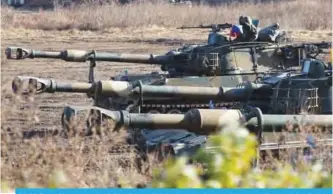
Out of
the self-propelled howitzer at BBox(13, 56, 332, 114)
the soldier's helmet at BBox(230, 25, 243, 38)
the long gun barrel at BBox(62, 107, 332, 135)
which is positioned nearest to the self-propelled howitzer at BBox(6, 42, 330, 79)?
the soldier's helmet at BBox(230, 25, 243, 38)

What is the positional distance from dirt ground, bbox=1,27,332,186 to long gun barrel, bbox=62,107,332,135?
4.19 meters

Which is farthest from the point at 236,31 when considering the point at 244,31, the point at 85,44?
the point at 85,44

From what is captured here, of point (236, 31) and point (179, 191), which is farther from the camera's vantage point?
point (236, 31)

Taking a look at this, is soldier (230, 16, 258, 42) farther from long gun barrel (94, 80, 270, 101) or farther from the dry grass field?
the dry grass field

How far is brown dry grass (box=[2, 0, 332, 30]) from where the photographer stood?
26484 millimetres

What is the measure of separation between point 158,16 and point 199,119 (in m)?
23.1

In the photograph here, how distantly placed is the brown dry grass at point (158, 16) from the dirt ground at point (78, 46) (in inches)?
26.0

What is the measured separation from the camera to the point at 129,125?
623cm

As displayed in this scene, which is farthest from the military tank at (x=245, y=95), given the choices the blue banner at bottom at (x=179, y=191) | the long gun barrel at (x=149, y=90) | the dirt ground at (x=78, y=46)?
the blue banner at bottom at (x=179, y=191)

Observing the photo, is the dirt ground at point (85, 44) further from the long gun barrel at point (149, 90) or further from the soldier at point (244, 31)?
the long gun barrel at point (149, 90)

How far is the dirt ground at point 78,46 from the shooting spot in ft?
44.7

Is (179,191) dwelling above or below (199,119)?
above

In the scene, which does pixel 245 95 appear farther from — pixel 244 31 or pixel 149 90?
pixel 244 31

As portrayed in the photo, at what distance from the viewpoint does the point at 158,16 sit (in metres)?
29.0
